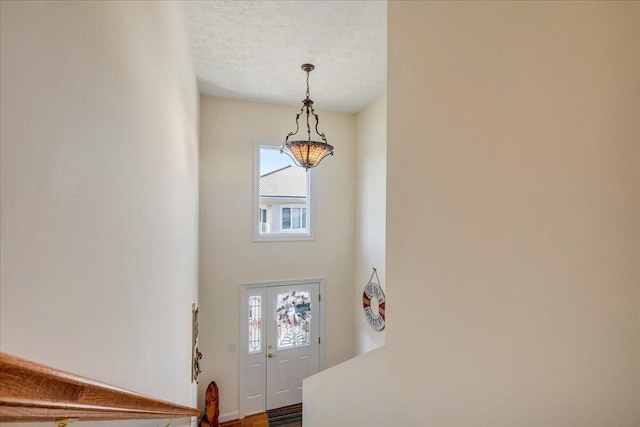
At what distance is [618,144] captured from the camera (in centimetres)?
59

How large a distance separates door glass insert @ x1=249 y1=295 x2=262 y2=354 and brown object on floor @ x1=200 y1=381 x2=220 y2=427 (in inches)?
26.7

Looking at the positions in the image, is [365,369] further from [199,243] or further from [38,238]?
[199,243]

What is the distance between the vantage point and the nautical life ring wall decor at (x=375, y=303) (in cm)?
409

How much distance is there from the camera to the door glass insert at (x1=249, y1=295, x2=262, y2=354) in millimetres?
4449

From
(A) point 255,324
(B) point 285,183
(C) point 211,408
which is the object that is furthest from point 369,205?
(C) point 211,408

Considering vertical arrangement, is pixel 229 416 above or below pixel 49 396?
below

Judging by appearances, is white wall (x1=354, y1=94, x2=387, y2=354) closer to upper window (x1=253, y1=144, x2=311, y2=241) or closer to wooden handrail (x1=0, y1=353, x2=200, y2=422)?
upper window (x1=253, y1=144, x2=311, y2=241)

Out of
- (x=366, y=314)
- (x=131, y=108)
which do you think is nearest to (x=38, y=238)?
(x=131, y=108)

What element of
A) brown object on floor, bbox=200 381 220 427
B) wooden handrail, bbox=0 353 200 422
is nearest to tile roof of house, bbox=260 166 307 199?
brown object on floor, bbox=200 381 220 427

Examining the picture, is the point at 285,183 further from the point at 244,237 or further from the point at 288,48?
the point at 288,48

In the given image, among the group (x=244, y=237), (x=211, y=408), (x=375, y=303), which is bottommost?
(x=211, y=408)

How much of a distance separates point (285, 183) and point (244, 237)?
1.06 metres

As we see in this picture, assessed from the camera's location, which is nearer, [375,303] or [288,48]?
[288,48]

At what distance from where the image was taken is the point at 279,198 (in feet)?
15.1
